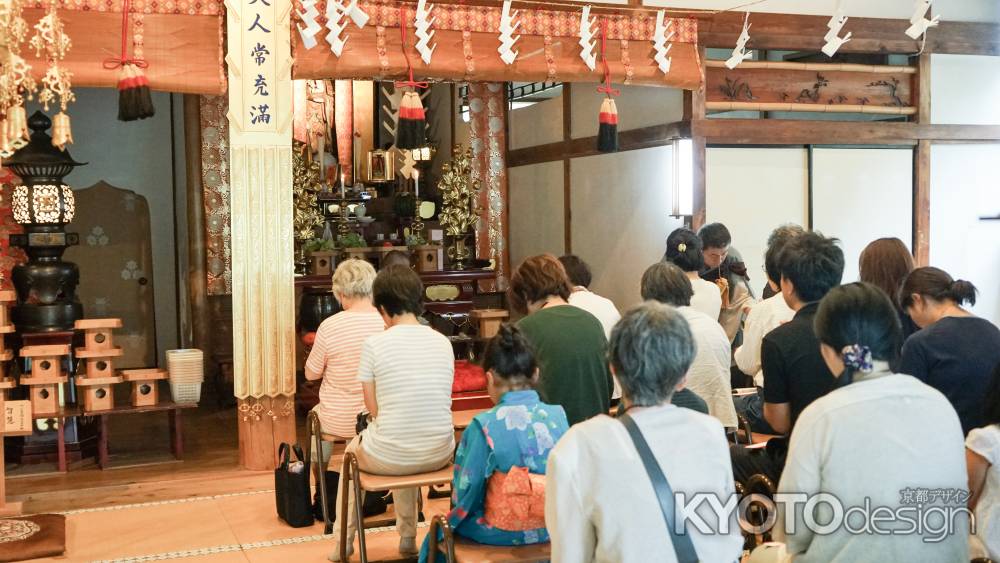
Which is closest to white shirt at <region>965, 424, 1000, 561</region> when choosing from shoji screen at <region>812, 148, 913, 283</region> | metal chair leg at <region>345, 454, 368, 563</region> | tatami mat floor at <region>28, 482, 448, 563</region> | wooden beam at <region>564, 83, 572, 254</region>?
metal chair leg at <region>345, 454, 368, 563</region>

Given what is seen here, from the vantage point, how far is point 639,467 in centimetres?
221

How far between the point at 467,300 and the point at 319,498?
4275 millimetres

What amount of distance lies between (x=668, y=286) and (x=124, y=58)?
3294 mm

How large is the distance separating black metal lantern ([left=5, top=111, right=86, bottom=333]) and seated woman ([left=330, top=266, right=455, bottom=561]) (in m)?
3.36

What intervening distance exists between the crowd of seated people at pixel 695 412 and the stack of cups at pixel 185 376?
6.21ft

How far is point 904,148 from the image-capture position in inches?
291

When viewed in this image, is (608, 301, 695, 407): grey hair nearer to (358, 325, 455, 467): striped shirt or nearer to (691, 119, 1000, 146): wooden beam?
(358, 325, 455, 467): striped shirt

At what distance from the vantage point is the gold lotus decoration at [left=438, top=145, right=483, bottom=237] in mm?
9812

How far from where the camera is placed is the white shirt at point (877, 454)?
2.25 metres

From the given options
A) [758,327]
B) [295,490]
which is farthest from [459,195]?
[758,327]

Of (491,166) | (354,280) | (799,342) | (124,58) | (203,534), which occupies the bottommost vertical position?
(203,534)

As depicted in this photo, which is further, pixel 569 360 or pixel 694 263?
pixel 694 263

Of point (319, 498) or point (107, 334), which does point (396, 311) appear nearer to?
point (319, 498)

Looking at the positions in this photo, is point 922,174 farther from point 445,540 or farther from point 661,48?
point 445,540
